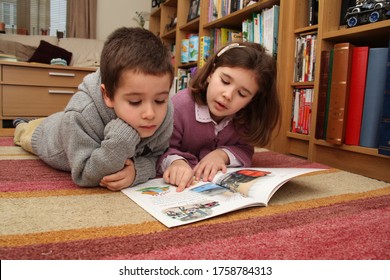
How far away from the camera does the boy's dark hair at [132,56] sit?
71 centimetres

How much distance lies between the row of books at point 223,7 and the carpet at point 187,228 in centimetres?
134

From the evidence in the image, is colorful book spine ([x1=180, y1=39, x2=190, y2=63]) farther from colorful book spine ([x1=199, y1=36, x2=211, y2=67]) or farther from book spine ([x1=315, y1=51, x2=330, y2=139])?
book spine ([x1=315, y1=51, x2=330, y2=139])

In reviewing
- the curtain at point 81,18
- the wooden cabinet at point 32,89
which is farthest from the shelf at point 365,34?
the curtain at point 81,18

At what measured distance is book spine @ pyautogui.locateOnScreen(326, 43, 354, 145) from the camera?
47.8 inches

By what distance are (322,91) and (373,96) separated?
0.64 feet

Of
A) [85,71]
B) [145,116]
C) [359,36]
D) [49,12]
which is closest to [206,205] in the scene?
[145,116]

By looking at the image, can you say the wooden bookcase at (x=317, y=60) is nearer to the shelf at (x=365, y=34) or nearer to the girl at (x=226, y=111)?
the shelf at (x=365, y=34)

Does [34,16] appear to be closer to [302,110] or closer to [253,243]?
[302,110]

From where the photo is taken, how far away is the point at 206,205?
2.26 feet

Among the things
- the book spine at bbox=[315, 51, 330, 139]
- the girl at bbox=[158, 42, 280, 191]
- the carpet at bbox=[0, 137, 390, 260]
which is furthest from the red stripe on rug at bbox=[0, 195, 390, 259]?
the book spine at bbox=[315, 51, 330, 139]

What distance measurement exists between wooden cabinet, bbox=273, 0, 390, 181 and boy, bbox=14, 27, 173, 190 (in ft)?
2.52

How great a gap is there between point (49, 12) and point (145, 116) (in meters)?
3.29

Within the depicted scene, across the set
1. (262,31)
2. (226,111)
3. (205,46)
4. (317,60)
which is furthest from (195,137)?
(205,46)
